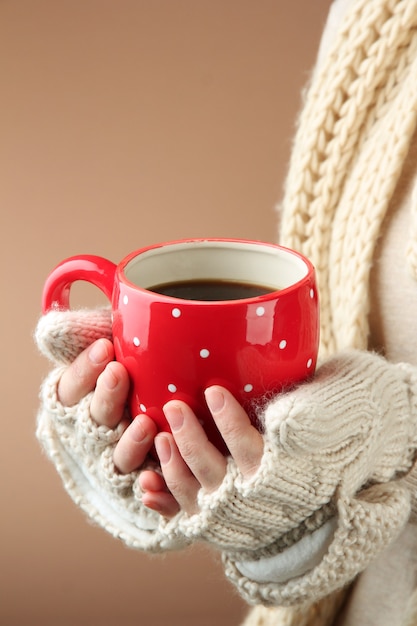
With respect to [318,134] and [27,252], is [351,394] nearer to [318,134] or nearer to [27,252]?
[318,134]

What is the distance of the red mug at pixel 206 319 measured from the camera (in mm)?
421

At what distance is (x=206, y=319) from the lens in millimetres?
416

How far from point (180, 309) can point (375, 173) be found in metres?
0.35

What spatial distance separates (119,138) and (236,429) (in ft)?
2.08

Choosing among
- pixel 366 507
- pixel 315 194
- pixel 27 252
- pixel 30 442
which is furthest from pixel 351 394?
pixel 30 442

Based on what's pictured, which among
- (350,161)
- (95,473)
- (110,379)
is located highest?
(350,161)

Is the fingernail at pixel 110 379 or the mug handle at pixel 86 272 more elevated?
the mug handle at pixel 86 272

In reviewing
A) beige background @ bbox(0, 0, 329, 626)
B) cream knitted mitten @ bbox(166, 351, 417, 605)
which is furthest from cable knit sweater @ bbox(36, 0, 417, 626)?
beige background @ bbox(0, 0, 329, 626)

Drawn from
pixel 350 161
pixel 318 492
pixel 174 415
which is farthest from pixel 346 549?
pixel 350 161

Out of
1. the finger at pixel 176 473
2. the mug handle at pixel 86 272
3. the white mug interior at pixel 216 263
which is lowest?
the finger at pixel 176 473

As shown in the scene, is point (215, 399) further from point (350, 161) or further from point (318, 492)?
point (350, 161)

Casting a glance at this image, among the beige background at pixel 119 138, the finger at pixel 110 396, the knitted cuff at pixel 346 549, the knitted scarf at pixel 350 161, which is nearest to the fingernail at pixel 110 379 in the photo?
the finger at pixel 110 396

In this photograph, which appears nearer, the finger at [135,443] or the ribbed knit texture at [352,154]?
the finger at [135,443]

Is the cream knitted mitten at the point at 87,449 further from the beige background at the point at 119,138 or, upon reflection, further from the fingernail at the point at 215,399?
the beige background at the point at 119,138
